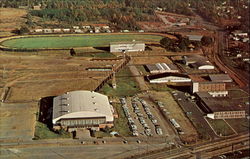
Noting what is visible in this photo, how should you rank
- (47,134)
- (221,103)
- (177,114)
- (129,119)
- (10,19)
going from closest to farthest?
(47,134)
(129,119)
(177,114)
(221,103)
(10,19)

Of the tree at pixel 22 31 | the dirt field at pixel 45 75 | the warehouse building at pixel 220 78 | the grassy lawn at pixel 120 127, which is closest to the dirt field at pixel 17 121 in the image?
the dirt field at pixel 45 75

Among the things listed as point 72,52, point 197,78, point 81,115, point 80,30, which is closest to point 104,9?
point 80,30

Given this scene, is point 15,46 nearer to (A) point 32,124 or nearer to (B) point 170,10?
(A) point 32,124

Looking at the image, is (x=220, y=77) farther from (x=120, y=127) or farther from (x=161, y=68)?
(x=120, y=127)

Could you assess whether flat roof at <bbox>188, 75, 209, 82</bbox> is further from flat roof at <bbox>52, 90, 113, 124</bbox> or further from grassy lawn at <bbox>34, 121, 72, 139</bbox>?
grassy lawn at <bbox>34, 121, 72, 139</bbox>

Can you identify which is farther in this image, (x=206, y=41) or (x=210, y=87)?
(x=206, y=41)

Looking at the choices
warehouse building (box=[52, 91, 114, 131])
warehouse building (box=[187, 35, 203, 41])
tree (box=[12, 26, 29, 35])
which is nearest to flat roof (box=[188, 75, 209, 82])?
warehouse building (box=[52, 91, 114, 131])
